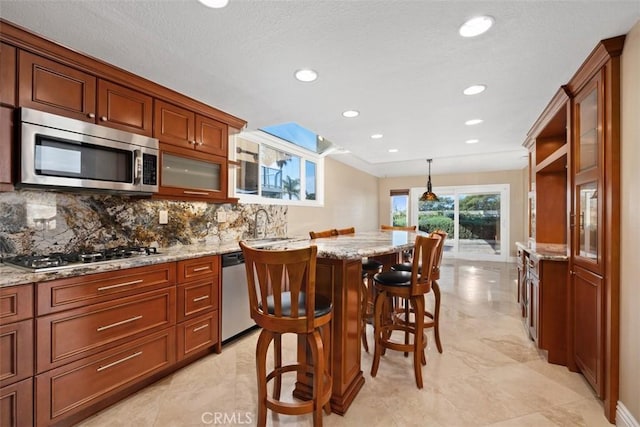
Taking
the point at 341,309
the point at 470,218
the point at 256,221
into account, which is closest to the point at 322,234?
the point at 256,221

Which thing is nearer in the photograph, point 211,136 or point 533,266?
point 533,266

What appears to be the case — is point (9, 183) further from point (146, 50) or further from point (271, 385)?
point (271, 385)

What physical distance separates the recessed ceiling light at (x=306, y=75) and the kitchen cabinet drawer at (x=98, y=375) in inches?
82.2

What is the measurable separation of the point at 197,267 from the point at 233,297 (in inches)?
20.8

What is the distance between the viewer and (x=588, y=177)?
2.01 metres

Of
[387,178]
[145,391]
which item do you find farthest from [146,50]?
[387,178]

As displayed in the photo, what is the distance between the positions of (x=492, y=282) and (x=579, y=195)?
3.32 metres

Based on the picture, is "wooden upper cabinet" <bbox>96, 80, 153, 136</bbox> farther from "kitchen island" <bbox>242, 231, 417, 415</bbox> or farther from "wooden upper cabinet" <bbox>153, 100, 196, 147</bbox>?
"kitchen island" <bbox>242, 231, 417, 415</bbox>

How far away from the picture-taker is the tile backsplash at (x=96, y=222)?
6.09 feet

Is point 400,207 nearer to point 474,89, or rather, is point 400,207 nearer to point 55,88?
point 474,89

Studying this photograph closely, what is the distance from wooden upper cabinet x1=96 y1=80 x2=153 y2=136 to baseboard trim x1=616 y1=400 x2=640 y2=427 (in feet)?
11.5

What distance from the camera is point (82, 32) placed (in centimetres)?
170

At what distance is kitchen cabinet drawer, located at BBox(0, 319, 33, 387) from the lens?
1401mm

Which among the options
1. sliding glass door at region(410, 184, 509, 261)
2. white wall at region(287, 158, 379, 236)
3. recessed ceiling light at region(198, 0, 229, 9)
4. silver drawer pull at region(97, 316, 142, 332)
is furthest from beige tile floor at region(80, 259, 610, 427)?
sliding glass door at region(410, 184, 509, 261)
